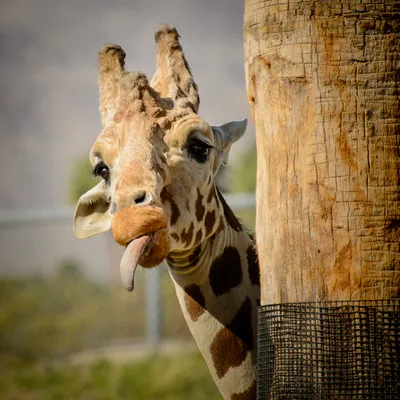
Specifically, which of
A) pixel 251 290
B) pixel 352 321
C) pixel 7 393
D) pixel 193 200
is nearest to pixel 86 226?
pixel 193 200

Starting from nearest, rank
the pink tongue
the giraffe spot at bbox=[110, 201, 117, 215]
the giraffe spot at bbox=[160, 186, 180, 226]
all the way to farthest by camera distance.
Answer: the pink tongue
the giraffe spot at bbox=[110, 201, 117, 215]
the giraffe spot at bbox=[160, 186, 180, 226]

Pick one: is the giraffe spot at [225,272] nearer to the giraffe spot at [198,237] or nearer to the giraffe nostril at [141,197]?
the giraffe spot at [198,237]

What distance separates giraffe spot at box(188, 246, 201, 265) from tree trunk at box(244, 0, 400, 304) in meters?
0.91

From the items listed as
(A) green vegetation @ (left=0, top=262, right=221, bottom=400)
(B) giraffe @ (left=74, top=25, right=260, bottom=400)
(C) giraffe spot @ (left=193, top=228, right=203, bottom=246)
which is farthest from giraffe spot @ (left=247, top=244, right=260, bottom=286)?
(A) green vegetation @ (left=0, top=262, right=221, bottom=400)

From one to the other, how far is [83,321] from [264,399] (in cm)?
923

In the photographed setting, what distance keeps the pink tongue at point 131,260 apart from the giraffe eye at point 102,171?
2.12ft

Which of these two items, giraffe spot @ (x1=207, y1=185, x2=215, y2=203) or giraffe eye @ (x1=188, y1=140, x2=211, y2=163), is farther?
giraffe spot @ (x1=207, y1=185, x2=215, y2=203)

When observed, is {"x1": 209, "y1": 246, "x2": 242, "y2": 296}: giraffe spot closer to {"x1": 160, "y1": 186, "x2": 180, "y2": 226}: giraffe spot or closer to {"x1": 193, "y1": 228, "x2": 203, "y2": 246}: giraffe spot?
{"x1": 193, "y1": 228, "x2": 203, "y2": 246}: giraffe spot

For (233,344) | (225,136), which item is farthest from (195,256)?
(225,136)

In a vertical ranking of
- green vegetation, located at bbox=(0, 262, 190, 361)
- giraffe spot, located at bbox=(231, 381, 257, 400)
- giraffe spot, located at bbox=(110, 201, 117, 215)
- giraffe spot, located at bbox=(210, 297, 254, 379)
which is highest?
giraffe spot, located at bbox=(110, 201, 117, 215)

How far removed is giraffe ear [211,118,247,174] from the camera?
202 inches

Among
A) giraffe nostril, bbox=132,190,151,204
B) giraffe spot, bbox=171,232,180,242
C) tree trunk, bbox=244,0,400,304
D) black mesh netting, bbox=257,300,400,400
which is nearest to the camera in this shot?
black mesh netting, bbox=257,300,400,400

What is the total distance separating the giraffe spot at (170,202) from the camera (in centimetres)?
460

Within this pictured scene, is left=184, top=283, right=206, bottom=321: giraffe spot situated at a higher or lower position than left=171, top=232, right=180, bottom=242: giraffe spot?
lower
